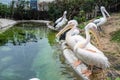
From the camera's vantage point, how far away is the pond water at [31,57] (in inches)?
458

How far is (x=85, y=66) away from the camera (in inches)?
435

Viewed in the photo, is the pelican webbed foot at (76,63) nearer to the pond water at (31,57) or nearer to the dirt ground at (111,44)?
the pond water at (31,57)

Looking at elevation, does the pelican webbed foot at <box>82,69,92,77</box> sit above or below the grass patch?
below

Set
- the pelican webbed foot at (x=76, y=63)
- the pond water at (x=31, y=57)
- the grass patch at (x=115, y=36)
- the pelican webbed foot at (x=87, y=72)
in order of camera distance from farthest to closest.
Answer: the grass patch at (x=115, y=36) < the pond water at (x=31, y=57) < the pelican webbed foot at (x=76, y=63) < the pelican webbed foot at (x=87, y=72)

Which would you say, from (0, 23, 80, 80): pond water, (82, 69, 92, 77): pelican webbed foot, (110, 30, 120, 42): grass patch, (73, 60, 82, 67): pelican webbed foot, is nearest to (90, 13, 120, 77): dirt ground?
(110, 30, 120, 42): grass patch

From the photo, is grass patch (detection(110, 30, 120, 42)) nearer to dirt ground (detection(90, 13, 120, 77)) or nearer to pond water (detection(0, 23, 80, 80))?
dirt ground (detection(90, 13, 120, 77))

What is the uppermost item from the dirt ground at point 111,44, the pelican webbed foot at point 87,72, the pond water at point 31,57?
the dirt ground at point 111,44

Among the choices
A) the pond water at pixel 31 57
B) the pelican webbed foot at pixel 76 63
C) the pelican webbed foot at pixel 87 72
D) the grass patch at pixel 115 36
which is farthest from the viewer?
the grass patch at pixel 115 36

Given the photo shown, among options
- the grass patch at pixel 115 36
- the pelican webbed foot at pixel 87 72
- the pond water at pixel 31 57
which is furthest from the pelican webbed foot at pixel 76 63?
the grass patch at pixel 115 36

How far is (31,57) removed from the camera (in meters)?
14.3

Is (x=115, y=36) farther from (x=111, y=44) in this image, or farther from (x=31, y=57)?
(x=31, y=57)

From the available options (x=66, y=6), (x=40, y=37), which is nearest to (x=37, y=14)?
(x=66, y=6)

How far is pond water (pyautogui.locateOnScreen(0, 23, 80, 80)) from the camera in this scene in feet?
38.1

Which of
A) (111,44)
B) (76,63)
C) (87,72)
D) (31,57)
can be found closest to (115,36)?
(111,44)
